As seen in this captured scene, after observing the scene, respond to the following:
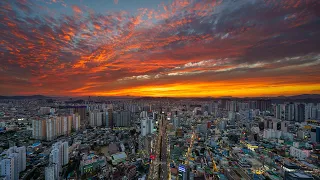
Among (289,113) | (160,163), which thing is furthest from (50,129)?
(289,113)

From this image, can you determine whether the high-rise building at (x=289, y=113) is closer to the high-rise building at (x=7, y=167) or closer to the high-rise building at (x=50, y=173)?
the high-rise building at (x=50, y=173)

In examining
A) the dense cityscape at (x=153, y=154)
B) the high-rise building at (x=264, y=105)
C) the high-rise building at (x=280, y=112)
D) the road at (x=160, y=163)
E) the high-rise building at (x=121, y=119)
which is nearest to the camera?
the dense cityscape at (x=153, y=154)

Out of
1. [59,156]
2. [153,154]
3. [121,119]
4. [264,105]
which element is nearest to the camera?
[59,156]

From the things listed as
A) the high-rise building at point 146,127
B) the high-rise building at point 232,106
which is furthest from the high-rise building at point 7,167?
the high-rise building at point 232,106

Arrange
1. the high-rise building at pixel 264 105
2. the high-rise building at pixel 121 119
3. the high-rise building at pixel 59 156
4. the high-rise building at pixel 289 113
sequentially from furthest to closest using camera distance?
the high-rise building at pixel 264 105
the high-rise building at pixel 289 113
the high-rise building at pixel 121 119
the high-rise building at pixel 59 156

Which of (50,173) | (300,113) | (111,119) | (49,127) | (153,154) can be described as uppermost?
(300,113)

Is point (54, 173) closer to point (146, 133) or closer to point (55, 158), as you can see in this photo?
point (55, 158)

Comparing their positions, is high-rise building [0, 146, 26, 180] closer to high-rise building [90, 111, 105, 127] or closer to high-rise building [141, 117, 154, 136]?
high-rise building [141, 117, 154, 136]

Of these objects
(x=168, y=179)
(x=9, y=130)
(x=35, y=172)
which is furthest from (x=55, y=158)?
(x=9, y=130)

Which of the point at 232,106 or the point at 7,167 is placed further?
the point at 232,106

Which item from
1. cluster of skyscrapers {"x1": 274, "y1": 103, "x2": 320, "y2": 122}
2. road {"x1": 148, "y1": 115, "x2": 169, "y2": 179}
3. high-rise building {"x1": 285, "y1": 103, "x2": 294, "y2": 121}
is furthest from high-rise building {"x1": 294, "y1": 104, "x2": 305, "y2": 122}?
road {"x1": 148, "y1": 115, "x2": 169, "y2": 179}

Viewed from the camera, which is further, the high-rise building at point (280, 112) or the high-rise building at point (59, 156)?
the high-rise building at point (280, 112)

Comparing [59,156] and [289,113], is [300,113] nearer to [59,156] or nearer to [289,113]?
[289,113]
